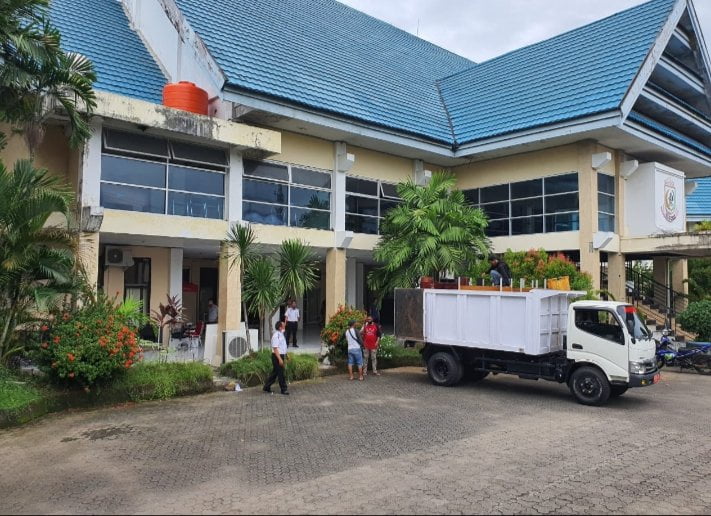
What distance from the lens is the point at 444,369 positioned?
523 inches

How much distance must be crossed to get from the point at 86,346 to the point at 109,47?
34.1ft

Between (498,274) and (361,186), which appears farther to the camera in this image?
(361,186)

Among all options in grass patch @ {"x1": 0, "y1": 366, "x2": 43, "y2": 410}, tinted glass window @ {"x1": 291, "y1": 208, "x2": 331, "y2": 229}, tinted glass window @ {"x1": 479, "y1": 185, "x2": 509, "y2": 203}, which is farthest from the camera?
tinted glass window @ {"x1": 479, "y1": 185, "x2": 509, "y2": 203}

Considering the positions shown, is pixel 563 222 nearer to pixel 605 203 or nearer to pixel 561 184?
pixel 561 184

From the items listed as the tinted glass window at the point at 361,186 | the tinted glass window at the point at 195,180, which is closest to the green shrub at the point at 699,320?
the tinted glass window at the point at 361,186

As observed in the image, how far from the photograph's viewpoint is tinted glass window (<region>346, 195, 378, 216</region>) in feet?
62.0

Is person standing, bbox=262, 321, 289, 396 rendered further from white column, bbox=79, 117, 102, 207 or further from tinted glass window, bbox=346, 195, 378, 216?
tinted glass window, bbox=346, 195, 378, 216

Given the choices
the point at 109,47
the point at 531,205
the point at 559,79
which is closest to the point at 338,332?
the point at 531,205

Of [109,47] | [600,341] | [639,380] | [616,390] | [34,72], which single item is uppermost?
[109,47]

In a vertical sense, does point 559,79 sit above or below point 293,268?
above

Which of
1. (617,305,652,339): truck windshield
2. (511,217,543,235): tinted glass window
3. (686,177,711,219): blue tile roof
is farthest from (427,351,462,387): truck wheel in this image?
(686,177,711,219): blue tile roof

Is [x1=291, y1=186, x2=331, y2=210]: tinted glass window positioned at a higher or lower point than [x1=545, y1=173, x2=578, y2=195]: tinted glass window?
lower

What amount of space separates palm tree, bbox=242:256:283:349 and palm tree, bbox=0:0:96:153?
14.7 feet

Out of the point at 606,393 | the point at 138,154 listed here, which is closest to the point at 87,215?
the point at 138,154
